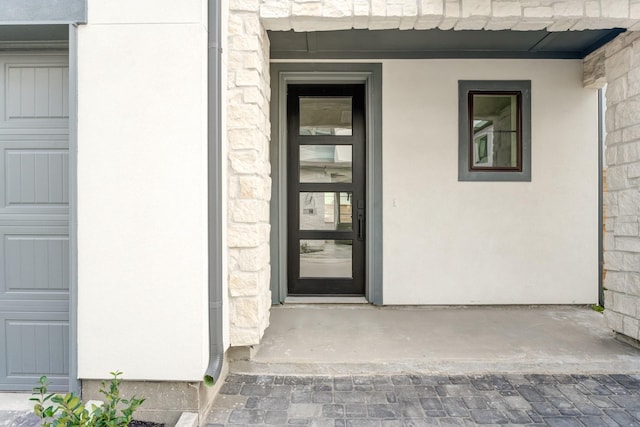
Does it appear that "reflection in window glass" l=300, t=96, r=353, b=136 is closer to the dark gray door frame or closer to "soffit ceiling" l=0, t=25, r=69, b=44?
the dark gray door frame

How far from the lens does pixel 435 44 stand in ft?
11.8

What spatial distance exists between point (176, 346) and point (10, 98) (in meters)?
1.88

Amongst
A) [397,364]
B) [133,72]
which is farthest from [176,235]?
[397,364]

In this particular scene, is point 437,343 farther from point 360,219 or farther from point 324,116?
point 324,116

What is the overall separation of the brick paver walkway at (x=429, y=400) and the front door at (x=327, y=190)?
5.75 ft

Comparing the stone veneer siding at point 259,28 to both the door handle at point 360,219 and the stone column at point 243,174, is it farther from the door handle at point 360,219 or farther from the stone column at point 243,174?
the door handle at point 360,219

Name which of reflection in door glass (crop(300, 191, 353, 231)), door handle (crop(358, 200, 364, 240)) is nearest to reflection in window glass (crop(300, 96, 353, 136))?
reflection in door glass (crop(300, 191, 353, 231))

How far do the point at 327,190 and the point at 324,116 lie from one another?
86 centimetres

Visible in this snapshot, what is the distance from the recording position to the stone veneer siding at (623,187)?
268 centimetres

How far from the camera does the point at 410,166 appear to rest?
149 inches

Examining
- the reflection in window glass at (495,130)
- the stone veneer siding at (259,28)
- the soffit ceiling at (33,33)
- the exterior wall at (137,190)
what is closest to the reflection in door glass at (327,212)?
the reflection in window glass at (495,130)

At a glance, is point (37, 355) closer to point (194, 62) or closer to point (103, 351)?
point (103, 351)

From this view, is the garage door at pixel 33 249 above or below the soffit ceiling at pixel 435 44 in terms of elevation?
below

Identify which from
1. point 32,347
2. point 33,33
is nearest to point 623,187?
point 33,33
